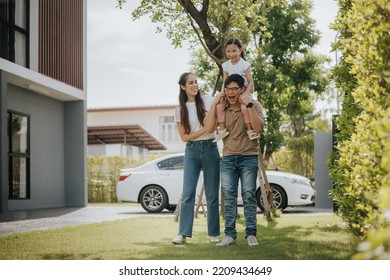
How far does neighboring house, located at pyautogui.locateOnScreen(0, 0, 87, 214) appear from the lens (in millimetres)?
9273

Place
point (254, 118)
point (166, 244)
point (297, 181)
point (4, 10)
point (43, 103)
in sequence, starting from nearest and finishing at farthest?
point (254, 118), point (166, 244), point (297, 181), point (4, 10), point (43, 103)

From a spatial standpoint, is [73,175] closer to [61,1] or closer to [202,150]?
[61,1]

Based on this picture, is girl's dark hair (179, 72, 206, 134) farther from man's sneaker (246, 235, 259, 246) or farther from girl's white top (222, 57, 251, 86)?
man's sneaker (246, 235, 259, 246)

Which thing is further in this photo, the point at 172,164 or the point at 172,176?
the point at 172,164

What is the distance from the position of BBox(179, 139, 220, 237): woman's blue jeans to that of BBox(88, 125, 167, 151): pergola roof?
10932 mm

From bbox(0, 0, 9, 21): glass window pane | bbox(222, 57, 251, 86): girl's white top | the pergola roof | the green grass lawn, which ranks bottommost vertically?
the green grass lawn

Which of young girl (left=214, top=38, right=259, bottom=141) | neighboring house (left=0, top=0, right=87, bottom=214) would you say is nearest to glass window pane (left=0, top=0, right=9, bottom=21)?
neighboring house (left=0, top=0, right=87, bottom=214)

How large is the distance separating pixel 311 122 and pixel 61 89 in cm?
1136

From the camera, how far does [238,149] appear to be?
4.21 metres

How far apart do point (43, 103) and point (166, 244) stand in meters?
6.86

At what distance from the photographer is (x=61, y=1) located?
10.5 metres

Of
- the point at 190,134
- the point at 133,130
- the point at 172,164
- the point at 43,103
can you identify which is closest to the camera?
the point at 190,134

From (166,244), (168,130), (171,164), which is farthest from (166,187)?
(168,130)

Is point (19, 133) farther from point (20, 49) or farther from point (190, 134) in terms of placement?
point (190, 134)
